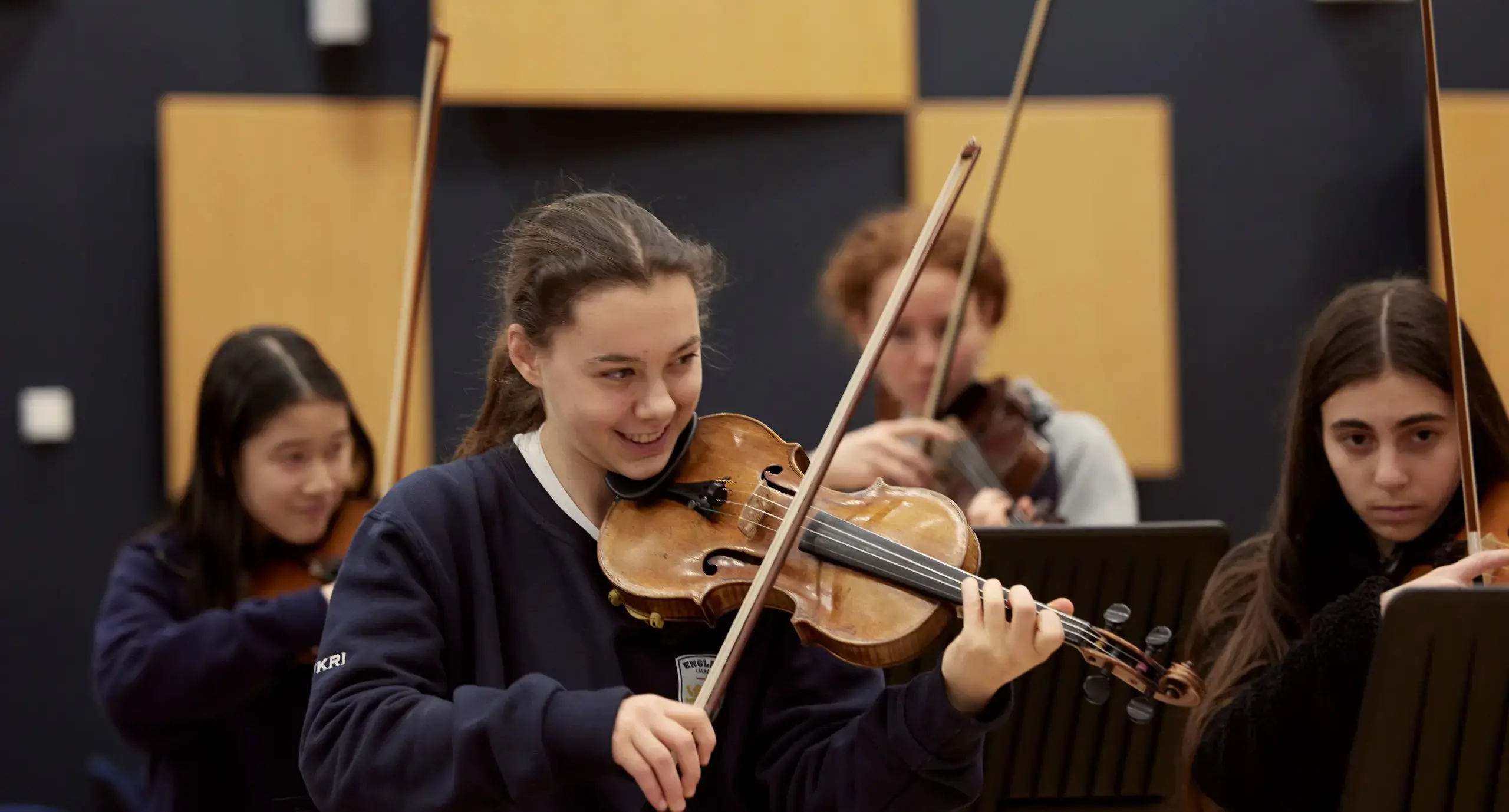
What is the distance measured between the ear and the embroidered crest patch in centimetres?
29

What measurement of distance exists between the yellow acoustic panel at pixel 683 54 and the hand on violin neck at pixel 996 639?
89.6 inches

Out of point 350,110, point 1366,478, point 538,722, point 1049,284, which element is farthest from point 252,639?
point 1049,284

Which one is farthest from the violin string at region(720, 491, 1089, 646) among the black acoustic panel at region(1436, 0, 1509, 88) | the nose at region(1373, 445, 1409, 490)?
the black acoustic panel at region(1436, 0, 1509, 88)

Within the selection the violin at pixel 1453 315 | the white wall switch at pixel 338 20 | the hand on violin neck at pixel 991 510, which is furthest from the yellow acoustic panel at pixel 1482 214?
the white wall switch at pixel 338 20

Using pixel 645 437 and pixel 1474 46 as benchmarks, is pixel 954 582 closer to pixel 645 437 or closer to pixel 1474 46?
pixel 645 437

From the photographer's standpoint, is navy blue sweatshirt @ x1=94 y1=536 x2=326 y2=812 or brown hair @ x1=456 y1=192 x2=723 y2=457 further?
navy blue sweatshirt @ x1=94 y1=536 x2=326 y2=812

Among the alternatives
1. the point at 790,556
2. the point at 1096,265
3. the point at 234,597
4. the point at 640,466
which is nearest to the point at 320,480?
Answer: the point at 234,597

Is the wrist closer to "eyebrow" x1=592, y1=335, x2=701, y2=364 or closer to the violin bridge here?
the violin bridge

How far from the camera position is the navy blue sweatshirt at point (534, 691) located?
1185 mm

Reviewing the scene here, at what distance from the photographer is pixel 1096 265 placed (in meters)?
3.56

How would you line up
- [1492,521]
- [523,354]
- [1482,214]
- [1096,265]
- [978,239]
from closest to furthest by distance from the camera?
[523,354], [1492,521], [978,239], [1096,265], [1482,214]

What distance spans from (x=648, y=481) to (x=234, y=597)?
92 cm

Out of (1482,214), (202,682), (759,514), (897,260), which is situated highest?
(1482,214)

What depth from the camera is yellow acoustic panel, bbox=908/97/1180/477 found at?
3.53 metres
